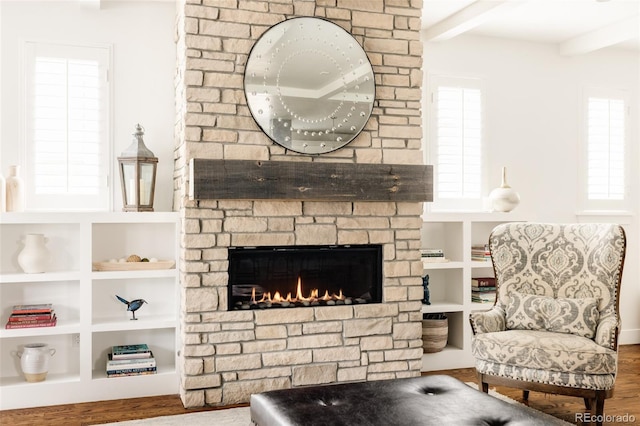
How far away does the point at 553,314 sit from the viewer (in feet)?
12.1

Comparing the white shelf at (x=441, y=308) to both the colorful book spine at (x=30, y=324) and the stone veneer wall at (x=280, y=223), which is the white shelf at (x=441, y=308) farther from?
the colorful book spine at (x=30, y=324)

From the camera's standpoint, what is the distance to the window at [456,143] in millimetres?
4973

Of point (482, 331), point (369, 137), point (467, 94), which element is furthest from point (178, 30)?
point (482, 331)

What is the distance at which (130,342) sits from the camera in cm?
423

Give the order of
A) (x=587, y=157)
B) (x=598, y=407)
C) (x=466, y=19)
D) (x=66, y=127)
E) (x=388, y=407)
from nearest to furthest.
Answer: (x=388, y=407)
(x=598, y=407)
(x=66, y=127)
(x=466, y=19)
(x=587, y=157)

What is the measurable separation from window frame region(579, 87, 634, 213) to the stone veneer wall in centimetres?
211

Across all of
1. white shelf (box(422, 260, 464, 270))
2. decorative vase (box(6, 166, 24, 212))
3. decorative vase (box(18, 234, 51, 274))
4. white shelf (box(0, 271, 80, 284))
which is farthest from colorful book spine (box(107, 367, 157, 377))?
white shelf (box(422, 260, 464, 270))

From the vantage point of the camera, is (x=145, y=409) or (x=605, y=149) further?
(x=605, y=149)

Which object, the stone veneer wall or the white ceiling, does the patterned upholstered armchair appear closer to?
the stone veneer wall

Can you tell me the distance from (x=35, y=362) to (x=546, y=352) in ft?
9.72

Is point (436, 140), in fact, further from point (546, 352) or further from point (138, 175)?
point (138, 175)

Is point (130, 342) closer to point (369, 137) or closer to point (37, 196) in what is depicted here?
point (37, 196)

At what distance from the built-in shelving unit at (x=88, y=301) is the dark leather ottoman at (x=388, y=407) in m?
Result: 1.67

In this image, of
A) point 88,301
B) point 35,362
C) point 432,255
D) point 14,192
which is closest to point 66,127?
point 14,192
